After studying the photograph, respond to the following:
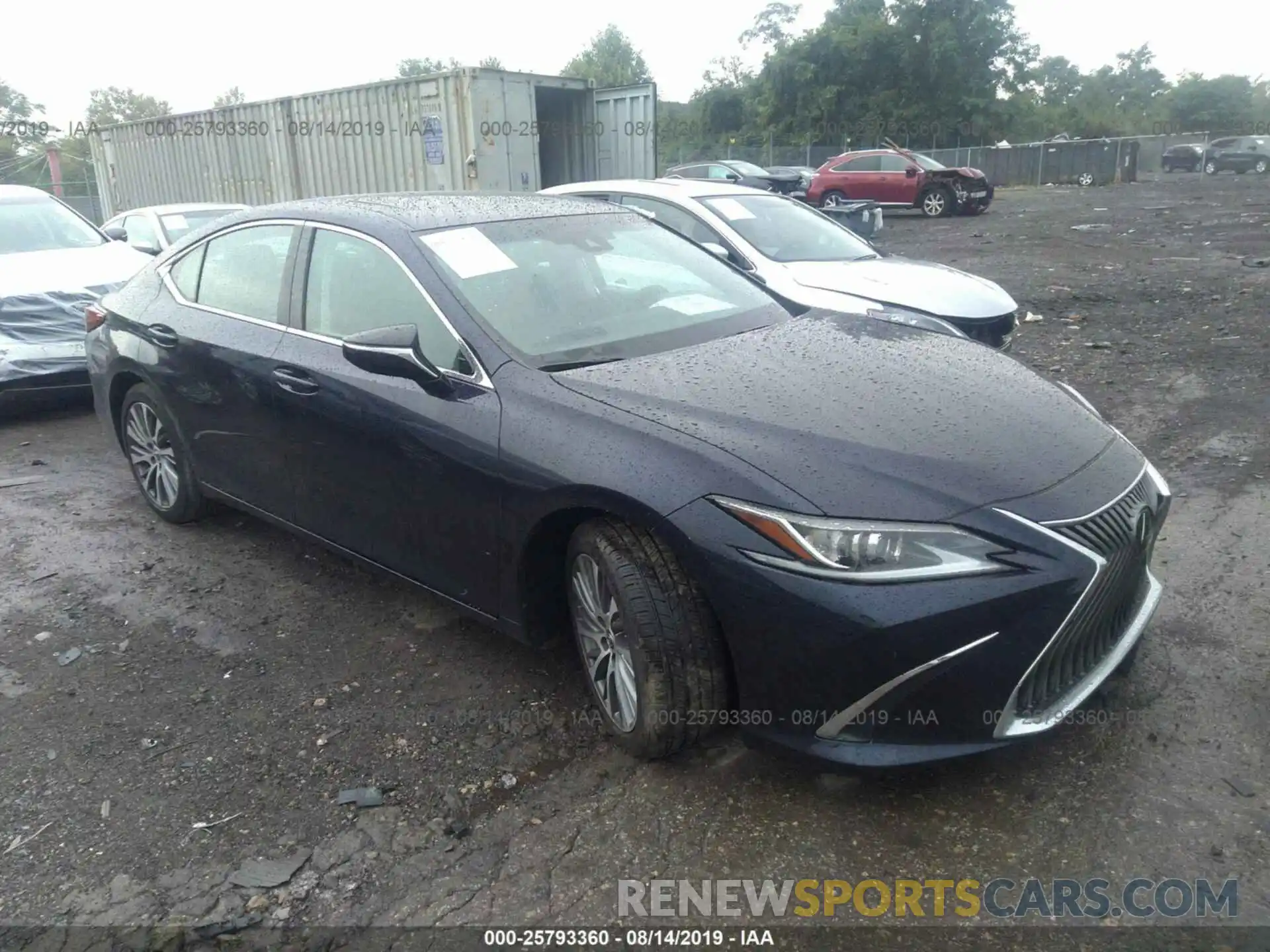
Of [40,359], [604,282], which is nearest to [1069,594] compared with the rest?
[604,282]

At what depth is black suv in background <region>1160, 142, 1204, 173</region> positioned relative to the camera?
3809 centimetres

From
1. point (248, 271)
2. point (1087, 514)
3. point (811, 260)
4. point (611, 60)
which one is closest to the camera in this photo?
point (1087, 514)

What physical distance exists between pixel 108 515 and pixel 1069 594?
4773mm

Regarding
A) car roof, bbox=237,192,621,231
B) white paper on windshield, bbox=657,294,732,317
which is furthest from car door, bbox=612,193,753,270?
white paper on windshield, bbox=657,294,732,317

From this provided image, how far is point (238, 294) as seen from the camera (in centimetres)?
428

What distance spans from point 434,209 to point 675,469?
1903mm

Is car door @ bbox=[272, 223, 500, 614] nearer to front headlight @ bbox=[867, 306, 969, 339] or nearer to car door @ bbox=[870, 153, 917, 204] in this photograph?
front headlight @ bbox=[867, 306, 969, 339]

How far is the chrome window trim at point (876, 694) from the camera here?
2.38m

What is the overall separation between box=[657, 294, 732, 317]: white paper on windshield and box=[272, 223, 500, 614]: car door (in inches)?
34.8

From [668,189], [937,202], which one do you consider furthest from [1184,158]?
[668,189]

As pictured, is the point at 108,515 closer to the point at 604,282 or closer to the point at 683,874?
the point at 604,282

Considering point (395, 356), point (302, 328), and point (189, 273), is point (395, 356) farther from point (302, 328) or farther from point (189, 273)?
point (189, 273)

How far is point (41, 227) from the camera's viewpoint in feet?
26.7

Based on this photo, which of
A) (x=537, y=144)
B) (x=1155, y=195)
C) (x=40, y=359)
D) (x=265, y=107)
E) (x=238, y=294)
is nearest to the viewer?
(x=238, y=294)
